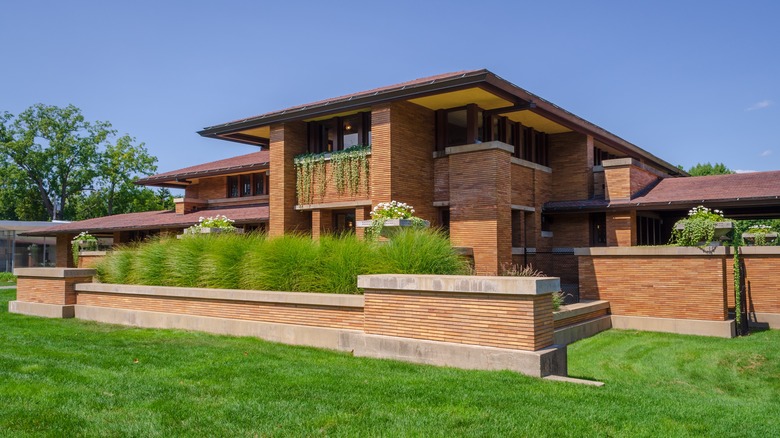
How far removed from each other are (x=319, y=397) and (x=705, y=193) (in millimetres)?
17617

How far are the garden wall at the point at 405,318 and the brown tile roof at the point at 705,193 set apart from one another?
12897mm

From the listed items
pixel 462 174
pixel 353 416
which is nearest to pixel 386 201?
pixel 462 174

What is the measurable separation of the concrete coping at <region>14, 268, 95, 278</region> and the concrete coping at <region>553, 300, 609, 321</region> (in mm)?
12111

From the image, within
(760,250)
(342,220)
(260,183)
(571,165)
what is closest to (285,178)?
(342,220)

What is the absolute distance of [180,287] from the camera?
41.2 feet

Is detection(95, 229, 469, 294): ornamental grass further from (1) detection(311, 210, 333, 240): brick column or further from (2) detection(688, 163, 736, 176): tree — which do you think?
(2) detection(688, 163, 736, 176): tree

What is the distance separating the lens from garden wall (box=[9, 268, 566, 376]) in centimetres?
768

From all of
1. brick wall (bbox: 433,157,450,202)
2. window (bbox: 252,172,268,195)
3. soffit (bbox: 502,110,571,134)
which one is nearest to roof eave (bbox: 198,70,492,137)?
brick wall (bbox: 433,157,450,202)

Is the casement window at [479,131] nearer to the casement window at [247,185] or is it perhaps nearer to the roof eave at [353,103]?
the roof eave at [353,103]

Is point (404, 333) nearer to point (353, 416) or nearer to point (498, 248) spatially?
point (353, 416)

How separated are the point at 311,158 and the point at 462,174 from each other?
18.0 feet

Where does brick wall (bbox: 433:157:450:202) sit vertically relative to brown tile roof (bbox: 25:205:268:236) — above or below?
above

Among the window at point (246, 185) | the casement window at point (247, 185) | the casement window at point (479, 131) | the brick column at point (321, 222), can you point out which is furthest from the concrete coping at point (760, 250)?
the window at point (246, 185)

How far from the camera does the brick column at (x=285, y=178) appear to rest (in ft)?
66.0
